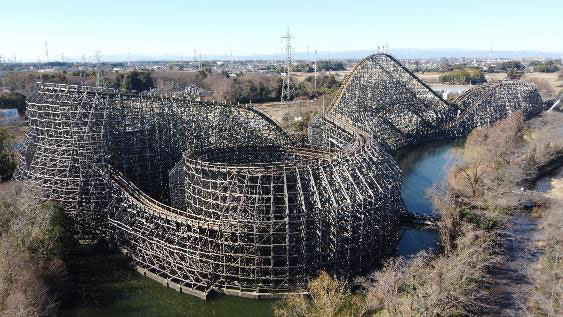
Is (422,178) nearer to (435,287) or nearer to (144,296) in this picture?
(435,287)

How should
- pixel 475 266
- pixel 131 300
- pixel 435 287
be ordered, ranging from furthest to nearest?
pixel 131 300
pixel 475 266
pixel 435 287

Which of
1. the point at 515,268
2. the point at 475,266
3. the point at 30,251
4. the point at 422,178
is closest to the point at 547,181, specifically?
the point at 422,178

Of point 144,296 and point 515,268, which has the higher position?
point 515,268

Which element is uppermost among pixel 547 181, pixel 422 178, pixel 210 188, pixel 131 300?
pixel 210 188

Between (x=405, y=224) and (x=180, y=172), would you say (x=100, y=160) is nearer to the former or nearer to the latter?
(x=180, y=172)

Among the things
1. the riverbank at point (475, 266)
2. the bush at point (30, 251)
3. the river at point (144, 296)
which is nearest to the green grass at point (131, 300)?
the river at point (144, 296)

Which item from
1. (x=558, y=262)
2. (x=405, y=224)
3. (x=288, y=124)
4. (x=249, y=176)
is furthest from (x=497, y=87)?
(x=249, y=176)

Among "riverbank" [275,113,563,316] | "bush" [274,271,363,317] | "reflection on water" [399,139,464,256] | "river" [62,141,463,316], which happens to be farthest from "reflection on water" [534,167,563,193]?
"bush" [274,271,363,317]
